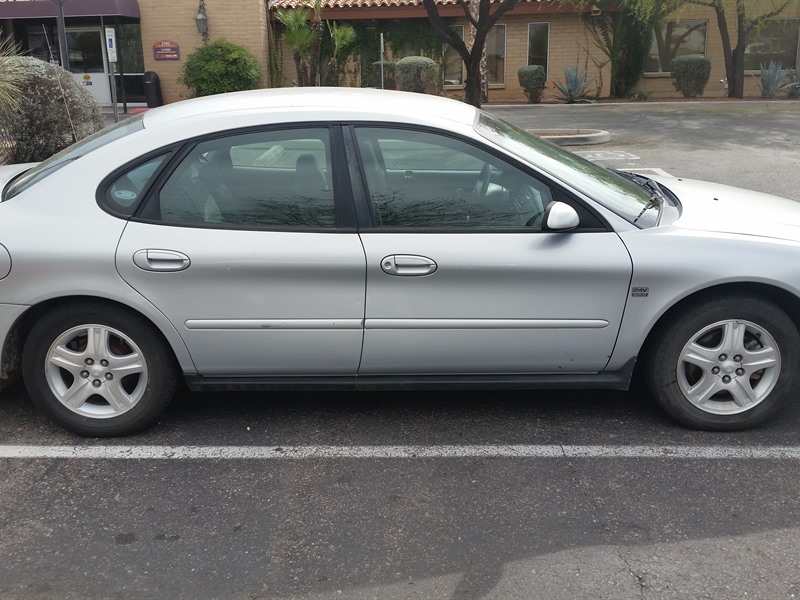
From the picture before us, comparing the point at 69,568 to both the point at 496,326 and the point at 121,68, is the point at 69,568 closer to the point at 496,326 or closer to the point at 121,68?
the point at 496,326

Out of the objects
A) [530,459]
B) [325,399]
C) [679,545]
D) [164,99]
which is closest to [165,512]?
[325,399]

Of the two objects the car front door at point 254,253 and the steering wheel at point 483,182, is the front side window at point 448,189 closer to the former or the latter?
the steering wheel at point 483,182

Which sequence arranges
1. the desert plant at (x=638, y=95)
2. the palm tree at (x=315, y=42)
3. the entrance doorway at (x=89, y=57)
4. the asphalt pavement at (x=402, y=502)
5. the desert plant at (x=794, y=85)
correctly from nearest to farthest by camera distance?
the asphalt pavement at (x=402, y=502) < the palm tree at (x=315, y=42) < the desert plant at (x=794, y=85) < the entrance doorway at (x=89, y=57) < the desert plant at (x=638, y=95)

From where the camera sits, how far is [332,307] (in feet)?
12.3

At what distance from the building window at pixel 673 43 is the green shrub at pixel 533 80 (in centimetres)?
413

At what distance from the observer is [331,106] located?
3.95 metres

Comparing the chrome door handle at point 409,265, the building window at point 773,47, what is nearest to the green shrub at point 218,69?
the building window at point 773,47

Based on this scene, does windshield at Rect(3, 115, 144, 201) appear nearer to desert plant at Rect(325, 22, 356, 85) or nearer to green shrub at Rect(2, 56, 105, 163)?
green shrub at Rect(2, 56, 105, 163)

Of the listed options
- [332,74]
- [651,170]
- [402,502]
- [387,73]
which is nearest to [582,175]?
[402,502]

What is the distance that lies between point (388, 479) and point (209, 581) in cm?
95

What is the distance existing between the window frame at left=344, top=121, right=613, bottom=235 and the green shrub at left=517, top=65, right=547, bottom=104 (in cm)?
2150

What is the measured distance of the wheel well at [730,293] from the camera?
3816mm

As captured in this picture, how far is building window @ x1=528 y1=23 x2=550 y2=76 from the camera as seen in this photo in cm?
2573

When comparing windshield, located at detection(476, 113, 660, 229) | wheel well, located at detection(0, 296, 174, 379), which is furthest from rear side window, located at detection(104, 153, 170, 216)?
windshield, located at detection(476, 113, 660, 229)
